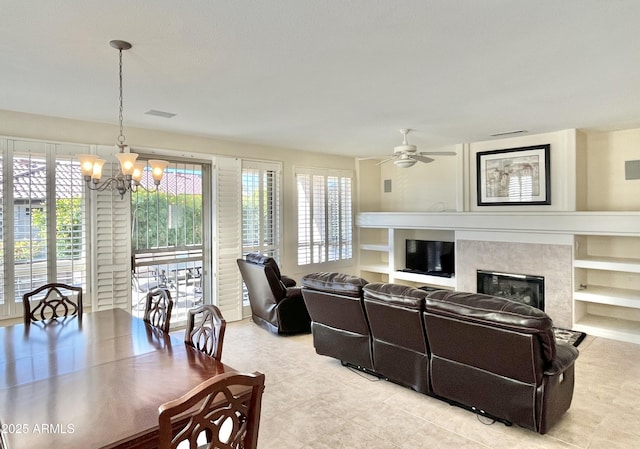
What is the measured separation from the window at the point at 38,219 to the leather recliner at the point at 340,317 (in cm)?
270

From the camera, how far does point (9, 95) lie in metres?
3.50

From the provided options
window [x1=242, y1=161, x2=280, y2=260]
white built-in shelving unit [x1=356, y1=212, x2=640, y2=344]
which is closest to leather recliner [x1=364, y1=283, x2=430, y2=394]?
window [x1=242, y1=161, x2=280, y2=260]

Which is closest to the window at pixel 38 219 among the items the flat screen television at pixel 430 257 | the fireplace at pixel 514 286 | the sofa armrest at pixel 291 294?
the sofa armrest at pixel 291 294

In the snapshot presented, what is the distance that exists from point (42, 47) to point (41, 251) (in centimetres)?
246

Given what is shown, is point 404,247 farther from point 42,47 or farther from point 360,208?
point 42,47

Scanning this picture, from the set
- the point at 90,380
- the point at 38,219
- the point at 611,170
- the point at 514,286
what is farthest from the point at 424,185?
the point at 90,380

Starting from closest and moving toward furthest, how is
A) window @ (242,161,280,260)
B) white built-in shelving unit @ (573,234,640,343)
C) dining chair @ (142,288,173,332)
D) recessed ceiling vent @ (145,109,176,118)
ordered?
dining chair @ (142,288,173,332), recessed ceiling vent @ (145,109,176,118), white built-in shelving unit @ (573,234,640,343), window @ (242,161,280,260)

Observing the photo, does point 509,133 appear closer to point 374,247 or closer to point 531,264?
point 531,264

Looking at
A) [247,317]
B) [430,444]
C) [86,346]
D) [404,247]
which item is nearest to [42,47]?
[86,346]

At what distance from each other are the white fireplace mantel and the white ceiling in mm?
1202

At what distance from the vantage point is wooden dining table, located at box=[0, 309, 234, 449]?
1.48 m

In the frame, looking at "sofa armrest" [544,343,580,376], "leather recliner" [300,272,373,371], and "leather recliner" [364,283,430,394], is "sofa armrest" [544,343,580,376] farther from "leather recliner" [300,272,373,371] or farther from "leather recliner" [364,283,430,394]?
"leather recliner" [300,272,373,371]

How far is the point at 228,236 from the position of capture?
5.71m

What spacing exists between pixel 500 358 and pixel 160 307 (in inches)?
97.4
